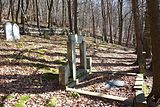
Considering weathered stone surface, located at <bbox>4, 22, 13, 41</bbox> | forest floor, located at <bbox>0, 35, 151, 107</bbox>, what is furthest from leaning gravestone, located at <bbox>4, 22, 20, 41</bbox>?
forest floor, located at <bbox>0, 35, 151, 107</bbox>

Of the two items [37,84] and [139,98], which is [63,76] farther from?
[139,98]

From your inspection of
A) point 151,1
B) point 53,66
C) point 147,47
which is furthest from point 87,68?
point 147,47

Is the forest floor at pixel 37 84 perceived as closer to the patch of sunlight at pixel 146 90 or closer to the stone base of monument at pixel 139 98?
the stone base of monument at pixel 139 98

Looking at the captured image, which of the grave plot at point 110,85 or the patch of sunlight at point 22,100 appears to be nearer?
the patch of sunlight at point 22,100

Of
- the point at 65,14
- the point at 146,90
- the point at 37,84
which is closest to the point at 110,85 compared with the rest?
the point at 146,90

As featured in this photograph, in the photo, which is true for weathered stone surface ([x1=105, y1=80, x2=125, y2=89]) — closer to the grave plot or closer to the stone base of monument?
the grave plot

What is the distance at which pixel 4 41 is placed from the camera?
1878 centimetres

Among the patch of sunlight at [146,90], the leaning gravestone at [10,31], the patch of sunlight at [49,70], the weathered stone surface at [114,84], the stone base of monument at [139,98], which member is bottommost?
the patch of sunlight at [146,90]

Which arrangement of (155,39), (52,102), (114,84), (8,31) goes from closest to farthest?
1. (155,39)
2. (52,102)
3. (114,84)
4. (8,31)

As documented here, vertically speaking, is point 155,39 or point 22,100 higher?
point 155,39

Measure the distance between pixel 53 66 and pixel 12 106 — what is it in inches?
224

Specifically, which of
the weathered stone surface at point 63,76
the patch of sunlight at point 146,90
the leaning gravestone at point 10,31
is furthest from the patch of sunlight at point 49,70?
the leaning gravestone at point 10,31

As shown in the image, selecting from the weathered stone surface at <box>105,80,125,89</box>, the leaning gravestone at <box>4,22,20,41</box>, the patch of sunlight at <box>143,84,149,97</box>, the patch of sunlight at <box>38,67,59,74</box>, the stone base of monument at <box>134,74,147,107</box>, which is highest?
the leaning gravestone at <box>4,22,20,41</box>

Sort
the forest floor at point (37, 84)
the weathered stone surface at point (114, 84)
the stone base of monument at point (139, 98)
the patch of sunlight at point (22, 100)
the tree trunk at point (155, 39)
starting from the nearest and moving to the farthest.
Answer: the stone base of monument at point (139, 98)
the patch of sunlight at point (22, 100)
the tree trunk at point (155, 39)
the forest floor at point (37, 84)
the weathered stone surface at point (114, 84)
